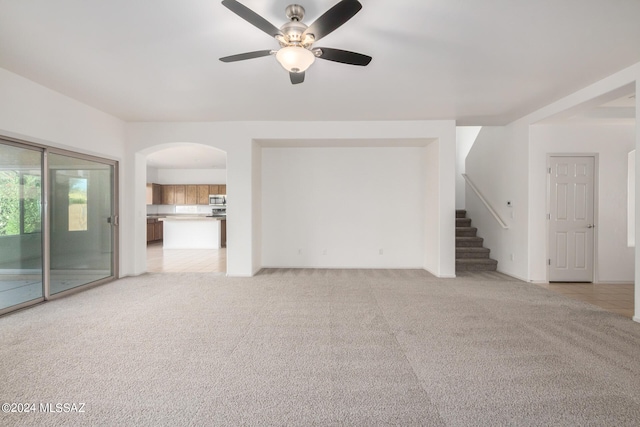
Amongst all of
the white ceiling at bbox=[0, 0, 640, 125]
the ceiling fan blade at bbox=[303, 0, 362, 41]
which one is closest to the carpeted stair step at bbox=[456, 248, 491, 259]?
the white ceiling at bbox=[0, 0, 640, 125]

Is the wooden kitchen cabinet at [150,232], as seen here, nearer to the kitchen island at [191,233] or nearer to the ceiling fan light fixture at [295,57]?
the kitchen island at [191,233]

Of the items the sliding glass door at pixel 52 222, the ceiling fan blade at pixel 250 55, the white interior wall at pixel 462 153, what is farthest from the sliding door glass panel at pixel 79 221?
the white interior wall at pixel 462 153

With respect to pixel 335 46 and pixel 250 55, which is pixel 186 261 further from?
pixel 335 46

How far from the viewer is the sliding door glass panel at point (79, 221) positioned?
411 centimetres

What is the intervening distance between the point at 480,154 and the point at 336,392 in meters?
6.16

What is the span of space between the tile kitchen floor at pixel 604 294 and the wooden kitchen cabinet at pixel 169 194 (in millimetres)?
10889

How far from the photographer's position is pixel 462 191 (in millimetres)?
7781

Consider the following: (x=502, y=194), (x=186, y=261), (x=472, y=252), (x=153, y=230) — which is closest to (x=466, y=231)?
(x=472, y=252)

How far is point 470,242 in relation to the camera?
625 cm

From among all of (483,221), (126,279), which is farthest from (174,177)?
(483,221)

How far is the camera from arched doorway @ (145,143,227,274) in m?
6.99

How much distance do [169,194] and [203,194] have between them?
1.26 m

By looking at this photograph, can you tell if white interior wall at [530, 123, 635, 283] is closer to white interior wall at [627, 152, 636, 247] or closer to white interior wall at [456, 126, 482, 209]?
white interior wall at [627, 152, 636, 247]

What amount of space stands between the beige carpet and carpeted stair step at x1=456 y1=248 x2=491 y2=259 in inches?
74.1
